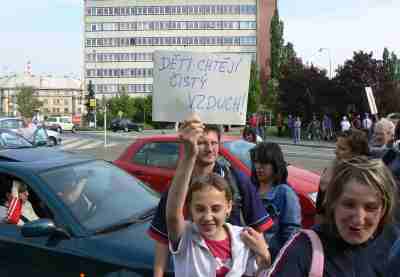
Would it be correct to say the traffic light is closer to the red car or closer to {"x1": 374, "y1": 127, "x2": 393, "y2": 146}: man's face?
the red car

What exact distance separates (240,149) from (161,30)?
90684 millimetres

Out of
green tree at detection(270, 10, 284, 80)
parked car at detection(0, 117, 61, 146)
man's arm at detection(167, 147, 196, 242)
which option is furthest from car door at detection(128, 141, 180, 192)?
green tree at detection(270, 10, 284, 80)

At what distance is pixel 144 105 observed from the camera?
7269 cm

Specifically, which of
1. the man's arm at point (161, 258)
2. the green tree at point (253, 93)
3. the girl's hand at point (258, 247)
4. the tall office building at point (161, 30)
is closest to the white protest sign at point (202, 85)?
the man's arm at point (161, 258)

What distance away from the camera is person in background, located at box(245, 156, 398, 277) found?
1619mm

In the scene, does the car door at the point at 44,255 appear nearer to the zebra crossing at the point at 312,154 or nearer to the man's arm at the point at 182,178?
the man's arm at the point at 182,178

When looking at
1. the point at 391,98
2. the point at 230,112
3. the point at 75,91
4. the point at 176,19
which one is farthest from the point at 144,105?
the point at 75,91

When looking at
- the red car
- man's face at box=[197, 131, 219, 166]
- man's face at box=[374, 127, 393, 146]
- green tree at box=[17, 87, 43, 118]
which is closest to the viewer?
man's face at box=[197, 131, 219, 166]

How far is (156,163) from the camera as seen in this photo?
7.02m

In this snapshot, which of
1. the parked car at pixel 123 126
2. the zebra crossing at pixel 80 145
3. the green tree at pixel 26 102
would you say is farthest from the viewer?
the green tree at pixel 26 102

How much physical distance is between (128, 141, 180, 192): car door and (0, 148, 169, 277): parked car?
239cm

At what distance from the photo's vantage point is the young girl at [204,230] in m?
2.32

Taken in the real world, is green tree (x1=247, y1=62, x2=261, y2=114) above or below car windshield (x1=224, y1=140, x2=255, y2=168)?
above

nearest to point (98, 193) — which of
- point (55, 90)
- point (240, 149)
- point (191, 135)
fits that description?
point (191, 135)
